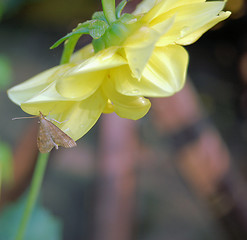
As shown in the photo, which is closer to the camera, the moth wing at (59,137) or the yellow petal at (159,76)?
the yellow petal at (159,76)

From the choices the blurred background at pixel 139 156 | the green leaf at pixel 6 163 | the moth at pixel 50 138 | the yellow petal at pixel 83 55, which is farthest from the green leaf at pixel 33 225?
the yellow petal at pixel 83 55

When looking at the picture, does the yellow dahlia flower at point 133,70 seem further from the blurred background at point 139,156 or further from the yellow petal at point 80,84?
the blurred background at point 139,156

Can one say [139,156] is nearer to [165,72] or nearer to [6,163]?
[6,163]

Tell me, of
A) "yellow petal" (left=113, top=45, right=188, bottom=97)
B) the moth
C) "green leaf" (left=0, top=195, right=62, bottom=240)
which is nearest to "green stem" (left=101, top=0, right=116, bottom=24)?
"yellow petal" (left=113, top=45, right=188, bottom=97)

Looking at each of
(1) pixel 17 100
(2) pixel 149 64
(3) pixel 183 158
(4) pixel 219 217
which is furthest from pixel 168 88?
(4) pixel 219 217

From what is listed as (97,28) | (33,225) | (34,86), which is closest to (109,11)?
(97,28)
